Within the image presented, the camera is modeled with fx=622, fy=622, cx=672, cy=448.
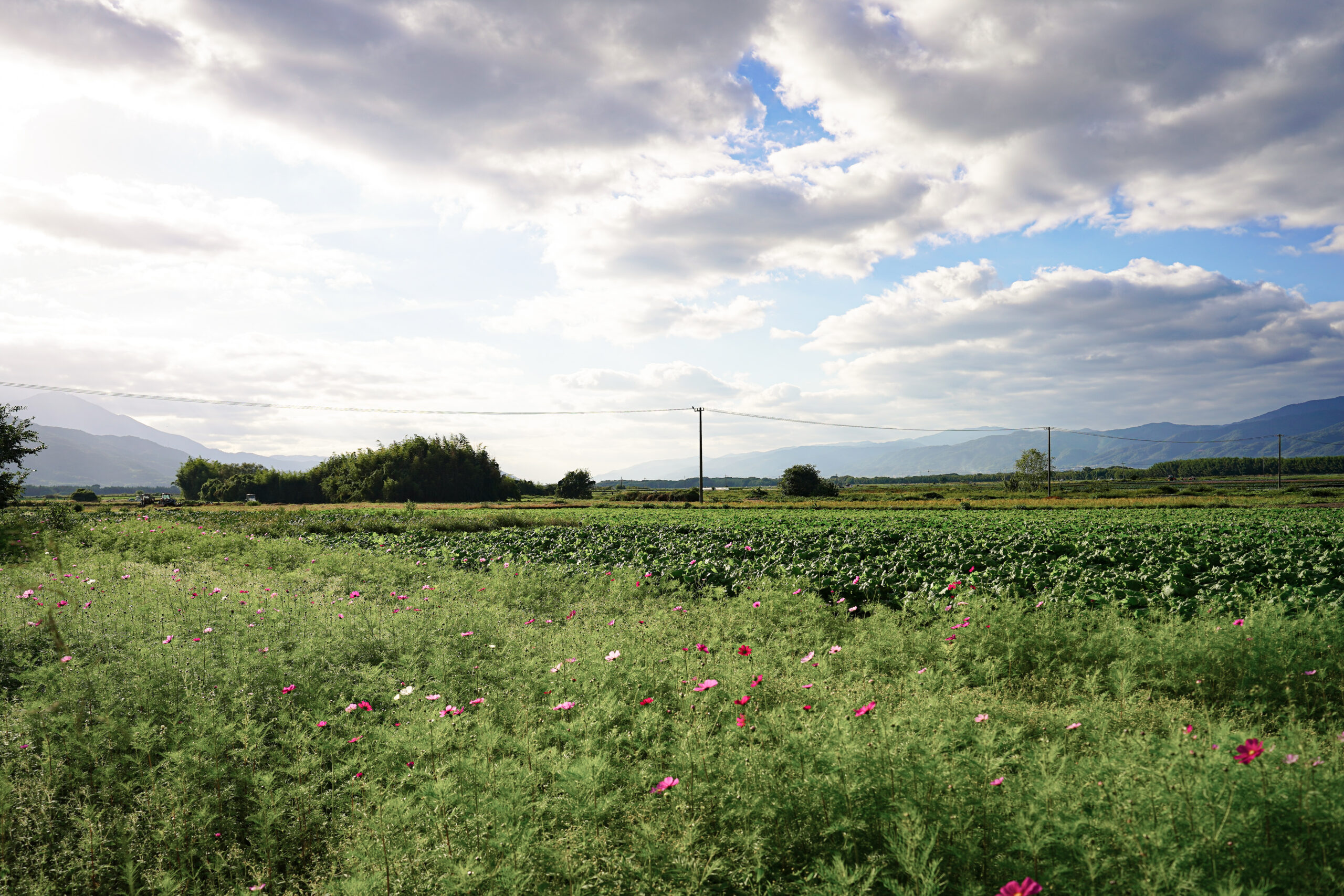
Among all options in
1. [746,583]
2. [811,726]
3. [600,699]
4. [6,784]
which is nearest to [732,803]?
[811,726]

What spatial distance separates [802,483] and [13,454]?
68579mm

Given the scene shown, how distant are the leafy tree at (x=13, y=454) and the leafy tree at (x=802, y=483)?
216ft

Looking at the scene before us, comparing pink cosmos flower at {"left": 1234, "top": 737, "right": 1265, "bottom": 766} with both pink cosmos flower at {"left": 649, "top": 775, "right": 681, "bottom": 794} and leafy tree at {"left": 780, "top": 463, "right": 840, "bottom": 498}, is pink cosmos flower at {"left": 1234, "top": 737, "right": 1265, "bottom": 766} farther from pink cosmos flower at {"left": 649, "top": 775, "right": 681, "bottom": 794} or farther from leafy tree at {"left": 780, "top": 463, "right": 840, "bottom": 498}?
leafy tree at {"left": 780, "top": 463, "right": 840, "bottom": 498}

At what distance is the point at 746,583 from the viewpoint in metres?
12.8

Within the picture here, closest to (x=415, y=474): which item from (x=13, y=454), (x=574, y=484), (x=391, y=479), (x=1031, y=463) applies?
(x=391, y=479)

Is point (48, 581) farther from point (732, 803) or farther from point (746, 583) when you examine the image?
point (732, 803)

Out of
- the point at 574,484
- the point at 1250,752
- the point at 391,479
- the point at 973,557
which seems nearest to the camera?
the point at 1250,752

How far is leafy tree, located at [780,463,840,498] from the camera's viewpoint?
7800 cm

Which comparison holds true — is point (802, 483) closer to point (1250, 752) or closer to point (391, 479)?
point (391, 479)

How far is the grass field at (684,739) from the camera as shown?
3.50 meters

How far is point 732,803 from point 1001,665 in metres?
5.38

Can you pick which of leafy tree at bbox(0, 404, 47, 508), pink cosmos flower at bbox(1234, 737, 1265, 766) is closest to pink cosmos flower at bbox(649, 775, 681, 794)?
pink cosmos flower at bbox(1234, 737, 1265, 766)

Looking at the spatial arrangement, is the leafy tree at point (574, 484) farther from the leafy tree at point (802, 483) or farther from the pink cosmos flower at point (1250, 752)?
the pink cosmos flower at point (1250, 752)

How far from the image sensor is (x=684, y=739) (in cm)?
461
